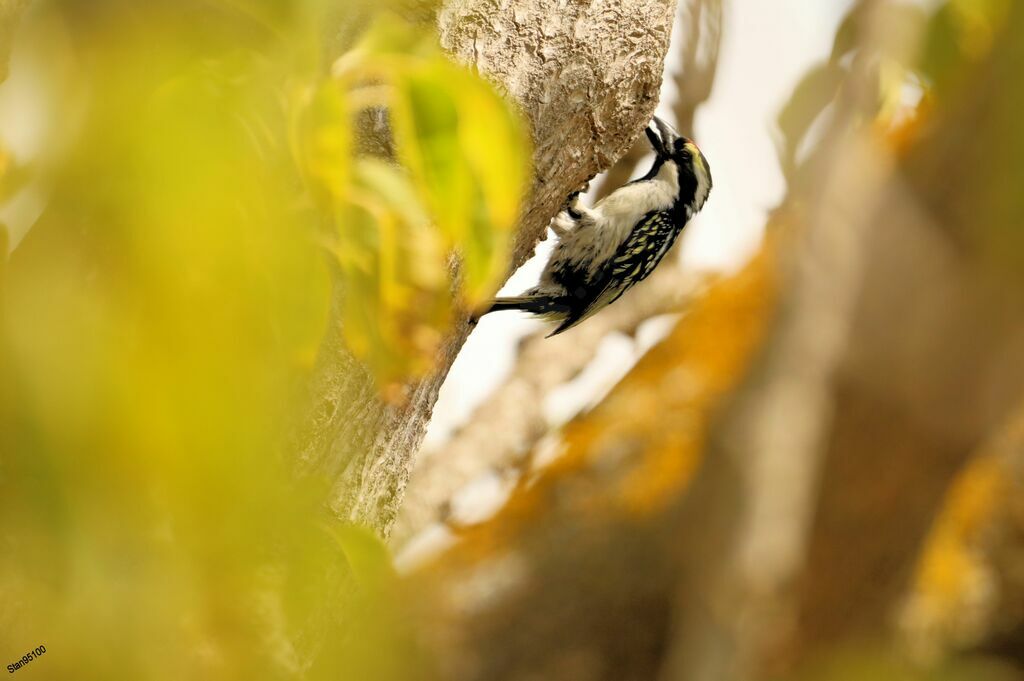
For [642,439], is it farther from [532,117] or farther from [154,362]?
[154,362]

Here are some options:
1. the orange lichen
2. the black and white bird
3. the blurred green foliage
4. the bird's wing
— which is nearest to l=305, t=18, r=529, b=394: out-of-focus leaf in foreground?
the blurred green foliage

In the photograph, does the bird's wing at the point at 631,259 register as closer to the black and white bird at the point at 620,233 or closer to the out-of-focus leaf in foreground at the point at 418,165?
the black and white bird at the point at 620,233

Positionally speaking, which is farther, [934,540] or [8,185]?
[934,540]

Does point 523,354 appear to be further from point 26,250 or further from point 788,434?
point 26,250

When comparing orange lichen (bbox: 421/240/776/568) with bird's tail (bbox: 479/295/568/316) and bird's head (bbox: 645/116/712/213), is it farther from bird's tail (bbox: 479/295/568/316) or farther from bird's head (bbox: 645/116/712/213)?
bird's tail (bbox: 479/295/568/316)

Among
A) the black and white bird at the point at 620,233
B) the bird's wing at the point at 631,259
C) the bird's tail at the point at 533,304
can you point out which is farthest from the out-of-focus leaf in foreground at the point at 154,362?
the bird's wing at the point at 631,259

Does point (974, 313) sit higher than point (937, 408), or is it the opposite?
point (974, 313)

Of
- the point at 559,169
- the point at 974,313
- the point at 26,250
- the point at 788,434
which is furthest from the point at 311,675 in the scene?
the point at 974,313
